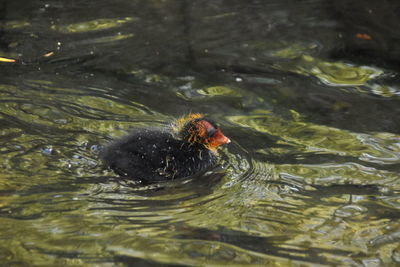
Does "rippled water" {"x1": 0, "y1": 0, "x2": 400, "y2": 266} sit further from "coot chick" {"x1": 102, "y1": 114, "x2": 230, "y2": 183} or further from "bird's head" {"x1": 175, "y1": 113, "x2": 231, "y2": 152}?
"bird's head" {"x1": 175, "y1": 113, "x2": 231, "y2": 152}

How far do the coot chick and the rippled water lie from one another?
12cm

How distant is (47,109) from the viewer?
260 inches

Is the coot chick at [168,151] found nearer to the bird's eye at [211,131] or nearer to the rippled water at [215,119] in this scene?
the bird's eye at [211,131]

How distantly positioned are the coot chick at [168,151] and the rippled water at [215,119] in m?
0.12

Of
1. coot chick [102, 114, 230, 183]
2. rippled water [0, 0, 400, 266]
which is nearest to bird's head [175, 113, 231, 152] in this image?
coot chick [102, 114, 230, 183]

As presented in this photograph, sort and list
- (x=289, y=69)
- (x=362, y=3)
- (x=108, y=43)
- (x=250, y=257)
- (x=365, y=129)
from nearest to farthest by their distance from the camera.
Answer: (x=250, y=257), (x=365, y=129), (x=289, y=69), (x=108, y=43), (x=362, y=3)

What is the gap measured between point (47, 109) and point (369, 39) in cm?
403

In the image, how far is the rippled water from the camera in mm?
4602

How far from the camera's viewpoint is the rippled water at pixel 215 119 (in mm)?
4602

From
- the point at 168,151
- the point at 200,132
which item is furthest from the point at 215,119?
the point at 168,151

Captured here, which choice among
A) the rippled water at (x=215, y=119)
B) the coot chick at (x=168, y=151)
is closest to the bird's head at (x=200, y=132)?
the coot chick at (x=168, y=151)

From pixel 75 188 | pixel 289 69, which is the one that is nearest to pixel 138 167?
pixel 75 188

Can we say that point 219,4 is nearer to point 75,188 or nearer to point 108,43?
point 108,43

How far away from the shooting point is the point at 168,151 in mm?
5930
